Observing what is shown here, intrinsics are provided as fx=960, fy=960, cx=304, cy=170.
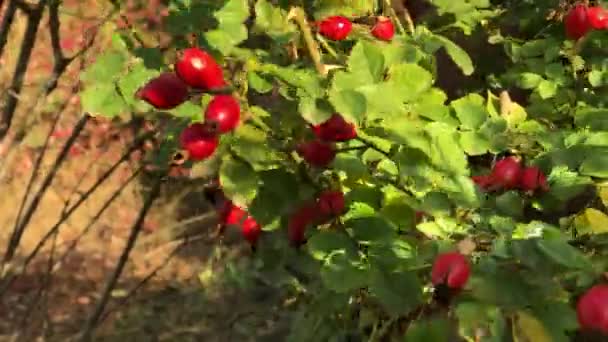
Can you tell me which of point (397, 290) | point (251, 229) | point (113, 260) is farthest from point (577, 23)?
point (113, 260)

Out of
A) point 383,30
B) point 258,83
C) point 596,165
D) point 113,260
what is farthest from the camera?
point 113,260

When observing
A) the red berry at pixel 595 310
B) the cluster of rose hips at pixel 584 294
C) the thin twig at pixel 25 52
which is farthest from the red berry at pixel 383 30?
the thin twig at pixel 25 52

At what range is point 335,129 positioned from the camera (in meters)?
1.38

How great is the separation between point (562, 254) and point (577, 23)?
3.44ft

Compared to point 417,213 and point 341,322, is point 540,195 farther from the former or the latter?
point 341,322

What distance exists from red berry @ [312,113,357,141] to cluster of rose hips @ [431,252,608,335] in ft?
0.74

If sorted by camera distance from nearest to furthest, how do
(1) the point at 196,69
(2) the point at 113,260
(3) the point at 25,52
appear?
1. (1) the point at 196,69
2. (3) the point at 25,52
3. (2) the point at 113,260

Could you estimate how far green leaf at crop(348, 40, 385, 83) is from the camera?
145cm

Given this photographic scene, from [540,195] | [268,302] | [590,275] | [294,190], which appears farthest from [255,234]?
[268,302]

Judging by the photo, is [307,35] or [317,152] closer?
[317,152]

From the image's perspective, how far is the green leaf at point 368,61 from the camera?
145 centimetres

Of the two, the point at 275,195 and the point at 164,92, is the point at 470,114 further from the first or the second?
the point at 164,92

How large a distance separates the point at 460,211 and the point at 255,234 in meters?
0.40

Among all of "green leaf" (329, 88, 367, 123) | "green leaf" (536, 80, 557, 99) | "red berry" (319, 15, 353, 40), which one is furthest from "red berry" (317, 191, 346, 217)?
"green leaf" (536, 80, 557, 99)
